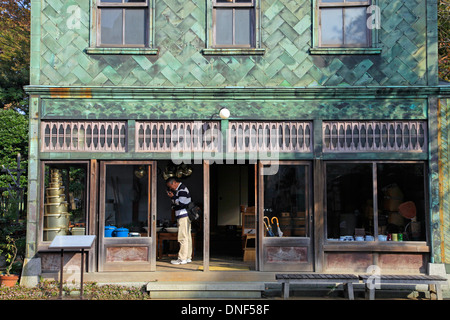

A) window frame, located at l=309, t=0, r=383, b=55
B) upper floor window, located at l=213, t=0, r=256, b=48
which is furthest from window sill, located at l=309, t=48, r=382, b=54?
upper floor window, located at l=213, t=0, r=256, b=48

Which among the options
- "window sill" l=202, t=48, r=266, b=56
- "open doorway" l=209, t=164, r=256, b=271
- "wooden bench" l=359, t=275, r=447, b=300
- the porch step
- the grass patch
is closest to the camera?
"wooden bench" l=359, t=275, r=447, b=300

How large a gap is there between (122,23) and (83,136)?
249 centimetres

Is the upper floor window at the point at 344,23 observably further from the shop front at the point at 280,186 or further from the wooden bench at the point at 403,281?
the wooden bench at the point at 403,281

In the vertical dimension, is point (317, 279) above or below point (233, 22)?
below

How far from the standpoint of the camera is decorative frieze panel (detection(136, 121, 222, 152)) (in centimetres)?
948

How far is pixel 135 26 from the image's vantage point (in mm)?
9734

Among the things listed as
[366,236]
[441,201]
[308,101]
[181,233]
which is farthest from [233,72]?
[441,201]

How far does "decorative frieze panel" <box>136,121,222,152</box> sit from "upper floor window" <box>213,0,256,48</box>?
5.77 feet

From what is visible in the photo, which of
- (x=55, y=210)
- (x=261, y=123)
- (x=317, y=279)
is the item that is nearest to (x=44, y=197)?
(x=55, y=210)

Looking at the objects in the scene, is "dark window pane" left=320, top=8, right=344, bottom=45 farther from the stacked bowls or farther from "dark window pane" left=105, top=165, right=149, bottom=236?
the stacked bowls

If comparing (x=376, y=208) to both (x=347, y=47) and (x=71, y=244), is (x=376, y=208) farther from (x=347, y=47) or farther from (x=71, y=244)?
(x=71, y=244)

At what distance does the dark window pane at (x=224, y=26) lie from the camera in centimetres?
972

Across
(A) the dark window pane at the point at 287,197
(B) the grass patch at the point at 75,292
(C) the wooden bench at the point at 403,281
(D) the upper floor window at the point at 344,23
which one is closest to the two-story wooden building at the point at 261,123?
(A) the dark window pane at the point at 287,197

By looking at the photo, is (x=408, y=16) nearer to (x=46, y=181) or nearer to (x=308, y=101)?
(x=308, y=101)
